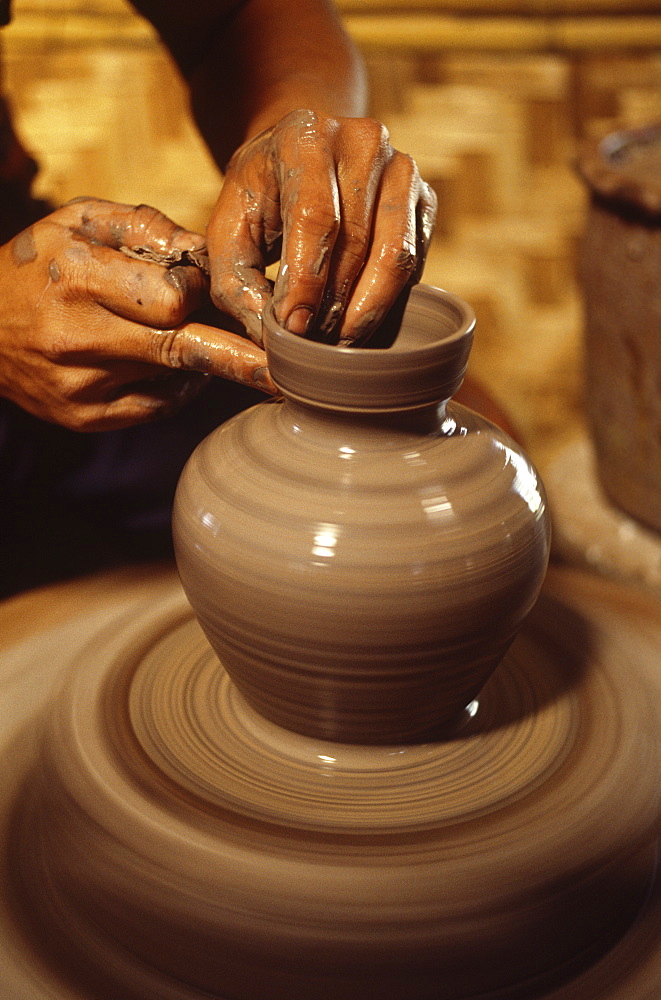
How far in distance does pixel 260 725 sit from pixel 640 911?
34 centimetres

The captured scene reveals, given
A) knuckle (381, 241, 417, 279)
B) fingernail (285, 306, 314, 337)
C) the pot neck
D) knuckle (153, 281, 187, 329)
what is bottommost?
the pot neck

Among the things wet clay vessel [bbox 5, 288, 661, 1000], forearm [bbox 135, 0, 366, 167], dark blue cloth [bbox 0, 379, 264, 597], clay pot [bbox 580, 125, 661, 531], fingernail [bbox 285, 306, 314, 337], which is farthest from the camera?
clay pot [bbox 580, 125, 661, 531]

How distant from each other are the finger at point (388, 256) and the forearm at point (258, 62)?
1.32 ft

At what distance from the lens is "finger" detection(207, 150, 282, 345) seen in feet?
2.97

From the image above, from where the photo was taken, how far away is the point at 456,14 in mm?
3121

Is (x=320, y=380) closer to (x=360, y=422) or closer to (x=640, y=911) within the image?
(x=360, y=422)

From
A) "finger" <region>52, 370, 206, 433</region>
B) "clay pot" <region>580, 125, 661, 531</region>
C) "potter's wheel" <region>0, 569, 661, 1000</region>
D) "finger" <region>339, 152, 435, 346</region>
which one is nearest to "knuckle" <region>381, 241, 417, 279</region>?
"finger" <region>339, 152, 435, 346</region>

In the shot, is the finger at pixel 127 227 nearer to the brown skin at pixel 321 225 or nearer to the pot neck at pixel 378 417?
the brown skin at pixel 321 225

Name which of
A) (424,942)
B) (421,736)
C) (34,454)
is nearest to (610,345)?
(34,454)

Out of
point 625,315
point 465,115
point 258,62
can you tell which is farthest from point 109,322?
point 465,115

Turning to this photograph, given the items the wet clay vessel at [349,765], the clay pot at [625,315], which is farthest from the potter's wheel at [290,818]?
the clay pot at [625,315]

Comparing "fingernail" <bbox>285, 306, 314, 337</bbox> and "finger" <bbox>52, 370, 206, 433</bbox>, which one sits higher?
"fingernail" <bbox>285, 306, 314, 337</bbox>

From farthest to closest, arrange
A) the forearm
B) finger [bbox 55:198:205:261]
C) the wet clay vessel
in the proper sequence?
1. the forearm
2. finger [bbox 55:198:205:261]
3. the wet clay vessel

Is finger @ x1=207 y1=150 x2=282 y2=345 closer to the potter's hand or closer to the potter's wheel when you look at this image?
the potter's hand
